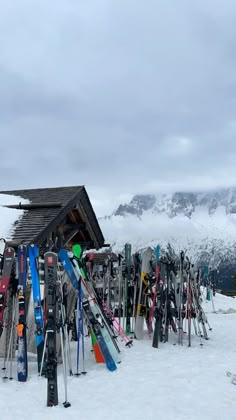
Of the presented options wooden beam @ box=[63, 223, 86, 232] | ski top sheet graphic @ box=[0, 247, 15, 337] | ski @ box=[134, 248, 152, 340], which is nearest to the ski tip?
ski top sheet graphic @ box=[0, 247, 15, 337]

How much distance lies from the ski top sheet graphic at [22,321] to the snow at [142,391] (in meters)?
0.19

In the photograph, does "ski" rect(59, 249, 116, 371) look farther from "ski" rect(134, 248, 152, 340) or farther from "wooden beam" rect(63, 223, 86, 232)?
Answer: "wooden beam" rect(63, 223, 86, 232)

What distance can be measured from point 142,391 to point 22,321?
2284 mm

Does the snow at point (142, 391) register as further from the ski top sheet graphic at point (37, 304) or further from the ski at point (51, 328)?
the ski top sheet graphic at point (37, 304)

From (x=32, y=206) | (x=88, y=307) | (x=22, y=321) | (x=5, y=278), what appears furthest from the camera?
(x=32, y=206)

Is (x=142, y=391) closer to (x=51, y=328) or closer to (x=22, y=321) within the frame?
(x=51, y=328)

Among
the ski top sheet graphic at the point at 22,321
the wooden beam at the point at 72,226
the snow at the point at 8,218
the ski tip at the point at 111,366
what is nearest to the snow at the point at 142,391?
the ski tip at the point at 111,366

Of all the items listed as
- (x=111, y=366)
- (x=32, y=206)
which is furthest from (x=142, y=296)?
(x=32, y=206)

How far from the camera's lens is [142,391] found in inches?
239

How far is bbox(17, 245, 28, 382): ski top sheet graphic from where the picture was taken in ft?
21.9

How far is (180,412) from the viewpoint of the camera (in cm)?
517

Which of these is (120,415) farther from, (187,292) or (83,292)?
(187,292)

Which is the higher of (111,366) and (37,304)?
(37,304)

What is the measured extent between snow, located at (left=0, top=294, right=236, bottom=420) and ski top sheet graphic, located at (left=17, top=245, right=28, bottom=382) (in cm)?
19
